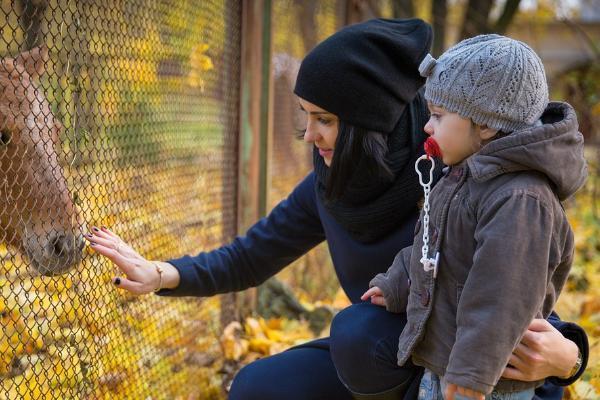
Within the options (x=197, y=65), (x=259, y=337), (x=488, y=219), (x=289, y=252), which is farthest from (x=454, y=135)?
(x=259, y=337)

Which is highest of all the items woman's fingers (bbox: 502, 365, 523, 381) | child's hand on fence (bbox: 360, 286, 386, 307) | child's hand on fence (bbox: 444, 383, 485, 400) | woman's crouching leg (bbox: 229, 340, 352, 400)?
child's hand on fence (bbox: 444, 383, 485, 400)

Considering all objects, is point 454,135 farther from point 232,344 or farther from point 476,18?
point 476,18

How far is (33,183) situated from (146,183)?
694mm

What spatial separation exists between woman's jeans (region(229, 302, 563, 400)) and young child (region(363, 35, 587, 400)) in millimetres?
142

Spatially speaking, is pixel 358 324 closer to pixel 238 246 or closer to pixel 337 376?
pixel 337 376

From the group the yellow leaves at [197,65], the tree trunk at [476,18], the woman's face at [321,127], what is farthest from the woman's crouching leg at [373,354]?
the tree trunk at [476,18]

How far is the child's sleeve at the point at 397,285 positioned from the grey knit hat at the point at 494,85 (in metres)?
0.55

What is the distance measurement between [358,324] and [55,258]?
1.02 meters

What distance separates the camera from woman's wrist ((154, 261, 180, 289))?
2.69m

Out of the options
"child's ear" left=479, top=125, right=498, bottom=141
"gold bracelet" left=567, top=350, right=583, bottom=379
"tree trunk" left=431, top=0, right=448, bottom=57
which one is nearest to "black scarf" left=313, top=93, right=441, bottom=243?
"child's ear" left=479, top=125, right=498, bottom=141

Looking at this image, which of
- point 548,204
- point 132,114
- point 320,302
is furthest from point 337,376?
point 320,302

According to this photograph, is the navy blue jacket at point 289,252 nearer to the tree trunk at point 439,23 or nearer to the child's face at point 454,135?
the child's face at point 454,135

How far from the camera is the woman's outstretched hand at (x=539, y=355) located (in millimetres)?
2062

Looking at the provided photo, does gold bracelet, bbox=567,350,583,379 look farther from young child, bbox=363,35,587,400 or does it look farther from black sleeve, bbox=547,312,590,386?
young child, bbox=363,35,587,400
